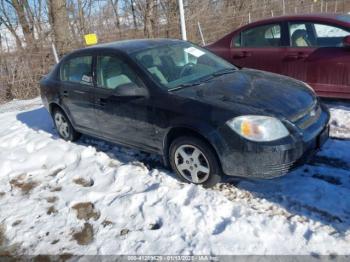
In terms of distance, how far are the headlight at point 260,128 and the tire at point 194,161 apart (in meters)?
0.42

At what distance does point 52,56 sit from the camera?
11.4 m

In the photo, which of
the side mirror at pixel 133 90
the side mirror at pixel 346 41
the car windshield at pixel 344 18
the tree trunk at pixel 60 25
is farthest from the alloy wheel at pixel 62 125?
the tree trunk at pixel 60 25

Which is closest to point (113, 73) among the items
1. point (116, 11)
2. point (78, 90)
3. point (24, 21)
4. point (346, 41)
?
point (78, 90)

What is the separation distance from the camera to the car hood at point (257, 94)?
369cm

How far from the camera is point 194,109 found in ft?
12.6

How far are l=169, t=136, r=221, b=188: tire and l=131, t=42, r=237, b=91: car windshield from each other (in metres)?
0.67

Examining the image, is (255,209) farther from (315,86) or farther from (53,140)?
(53,140)

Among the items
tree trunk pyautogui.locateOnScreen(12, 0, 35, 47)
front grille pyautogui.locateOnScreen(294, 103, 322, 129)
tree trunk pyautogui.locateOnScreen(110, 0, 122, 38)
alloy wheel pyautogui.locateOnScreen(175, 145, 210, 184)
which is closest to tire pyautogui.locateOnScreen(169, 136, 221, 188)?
alloy wheel pyautogui.locateOnScreen(175, 145, 210, 184)

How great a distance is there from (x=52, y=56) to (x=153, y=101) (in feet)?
27.1

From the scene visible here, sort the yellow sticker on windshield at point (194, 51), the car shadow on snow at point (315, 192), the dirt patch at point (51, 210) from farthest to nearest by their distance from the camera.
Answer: the yellow sticker on windshield at point (194, 51)
the dirt patch at point (51, 210)
the car shadow on snow at point (315, 192)

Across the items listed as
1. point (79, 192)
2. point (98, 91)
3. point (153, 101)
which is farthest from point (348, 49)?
point (79, 192)

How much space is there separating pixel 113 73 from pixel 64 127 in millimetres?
1819

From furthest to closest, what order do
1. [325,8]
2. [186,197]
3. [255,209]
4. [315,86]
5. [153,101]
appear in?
[325,8], [315,86], [153,101], [186,197], [255,209]

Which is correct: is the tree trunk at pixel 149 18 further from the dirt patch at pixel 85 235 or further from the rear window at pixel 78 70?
the dirt patch at pixel 85 235
